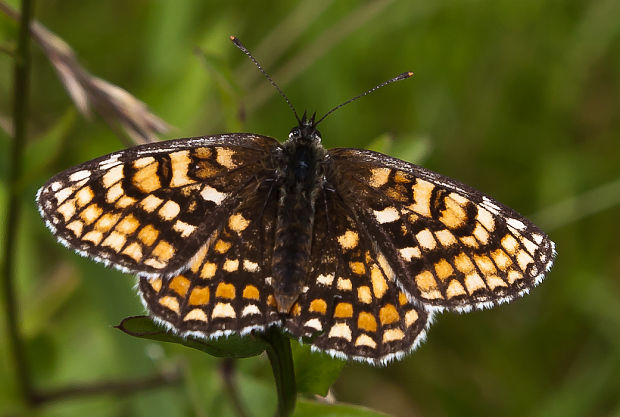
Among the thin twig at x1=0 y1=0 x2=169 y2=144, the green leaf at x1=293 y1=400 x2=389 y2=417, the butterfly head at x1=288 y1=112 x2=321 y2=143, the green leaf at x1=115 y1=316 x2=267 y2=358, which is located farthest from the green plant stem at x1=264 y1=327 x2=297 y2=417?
the thin twig at x1=0 y1=0 x2=169 y2=144

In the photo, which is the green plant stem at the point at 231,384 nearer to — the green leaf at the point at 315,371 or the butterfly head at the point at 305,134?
the green leaf at the point at 315,371

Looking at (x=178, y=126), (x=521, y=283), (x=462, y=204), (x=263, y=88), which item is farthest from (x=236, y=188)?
(x=263, y=88)

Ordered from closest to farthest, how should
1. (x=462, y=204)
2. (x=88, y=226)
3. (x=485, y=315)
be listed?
(x=88, y=226) < (x=462, y=204) < (x=485, y=315)

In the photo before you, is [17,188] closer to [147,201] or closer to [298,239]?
[147,201]

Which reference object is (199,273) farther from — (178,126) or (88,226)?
(178,126)

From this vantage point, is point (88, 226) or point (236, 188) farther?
point (236, 188)
